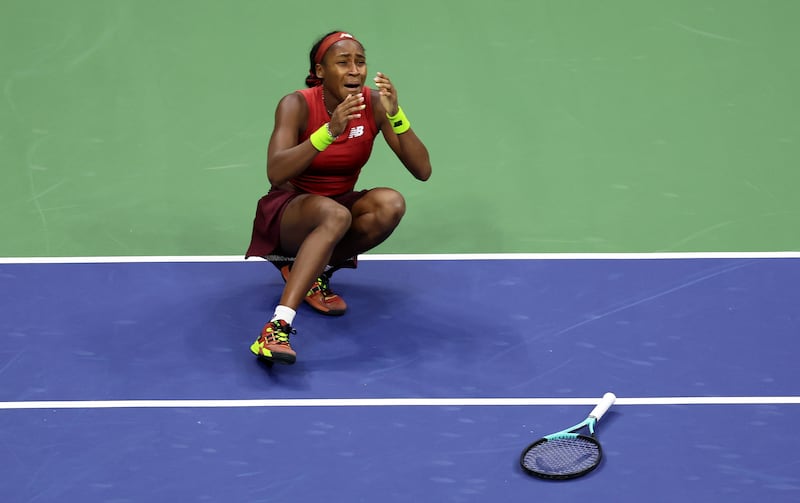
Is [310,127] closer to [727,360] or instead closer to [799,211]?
[727,360]

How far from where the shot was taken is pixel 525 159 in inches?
262

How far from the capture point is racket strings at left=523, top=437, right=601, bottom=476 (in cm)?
427

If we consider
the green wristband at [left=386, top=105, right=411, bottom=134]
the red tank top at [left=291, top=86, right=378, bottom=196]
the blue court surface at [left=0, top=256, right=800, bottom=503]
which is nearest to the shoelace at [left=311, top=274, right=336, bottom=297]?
the blue court surface at [left=0, top=256, right=800, bottom=503]

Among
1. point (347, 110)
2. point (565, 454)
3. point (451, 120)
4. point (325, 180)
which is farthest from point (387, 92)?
point (451, 120)

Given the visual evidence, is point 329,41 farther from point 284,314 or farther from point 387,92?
point 284,314

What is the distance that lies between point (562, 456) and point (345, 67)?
6.30 feet

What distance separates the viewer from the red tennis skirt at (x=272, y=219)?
5.39 m

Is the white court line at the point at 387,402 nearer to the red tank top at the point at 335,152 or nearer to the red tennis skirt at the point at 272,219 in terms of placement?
the red tennis skirt at the point at 272,219

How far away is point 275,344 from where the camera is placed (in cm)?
490

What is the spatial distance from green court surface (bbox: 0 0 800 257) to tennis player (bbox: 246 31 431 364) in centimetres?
76

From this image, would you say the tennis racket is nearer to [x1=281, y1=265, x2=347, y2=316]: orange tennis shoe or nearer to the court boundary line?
[x1=281, y1=265, x2=347, y2=316]: orange tennis shoe

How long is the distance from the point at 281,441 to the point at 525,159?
2733 millimetres

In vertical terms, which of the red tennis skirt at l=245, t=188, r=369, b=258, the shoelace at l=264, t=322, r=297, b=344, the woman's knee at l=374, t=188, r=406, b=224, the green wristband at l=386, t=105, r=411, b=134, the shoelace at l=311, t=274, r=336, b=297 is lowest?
the shoelace at l=264, t=322, r=297, b=344

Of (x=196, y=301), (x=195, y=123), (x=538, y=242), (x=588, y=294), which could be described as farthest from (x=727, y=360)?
(x=195, y=123)
